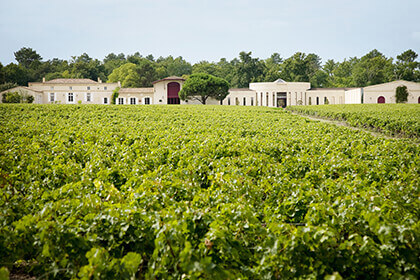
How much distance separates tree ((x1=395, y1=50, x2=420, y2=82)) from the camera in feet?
237

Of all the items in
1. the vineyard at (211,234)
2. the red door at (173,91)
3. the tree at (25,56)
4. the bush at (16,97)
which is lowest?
the vineyard at (211,234)

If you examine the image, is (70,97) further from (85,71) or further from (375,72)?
(375,72)

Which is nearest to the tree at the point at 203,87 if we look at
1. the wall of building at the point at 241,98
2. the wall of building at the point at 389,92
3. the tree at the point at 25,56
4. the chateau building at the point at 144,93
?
the chateau building at the point at 144,93

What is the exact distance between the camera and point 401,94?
56969 mm

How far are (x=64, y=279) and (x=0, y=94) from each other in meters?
57.3

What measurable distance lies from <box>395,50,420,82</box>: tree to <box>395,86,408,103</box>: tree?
59.8ft

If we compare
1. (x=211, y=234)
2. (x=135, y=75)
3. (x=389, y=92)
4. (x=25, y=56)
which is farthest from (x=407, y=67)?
(x=25, y=56)

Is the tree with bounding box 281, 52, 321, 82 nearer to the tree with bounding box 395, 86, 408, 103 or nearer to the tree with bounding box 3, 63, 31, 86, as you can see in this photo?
the tree with bounding box 395, 86, 408, 103

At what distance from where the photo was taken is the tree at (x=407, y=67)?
72.1 metres

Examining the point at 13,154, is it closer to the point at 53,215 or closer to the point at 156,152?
the point at 156,152

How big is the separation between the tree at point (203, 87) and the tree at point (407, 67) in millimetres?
45745

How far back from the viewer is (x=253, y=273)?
2.80m

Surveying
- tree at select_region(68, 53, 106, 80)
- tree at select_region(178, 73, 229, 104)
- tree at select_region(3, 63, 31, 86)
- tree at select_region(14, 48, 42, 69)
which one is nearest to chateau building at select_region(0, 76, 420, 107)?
tree at select_region(178, 73, 229, 104)

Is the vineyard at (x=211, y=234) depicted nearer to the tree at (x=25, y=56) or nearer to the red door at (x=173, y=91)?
the red door at (x=173, y=91)
